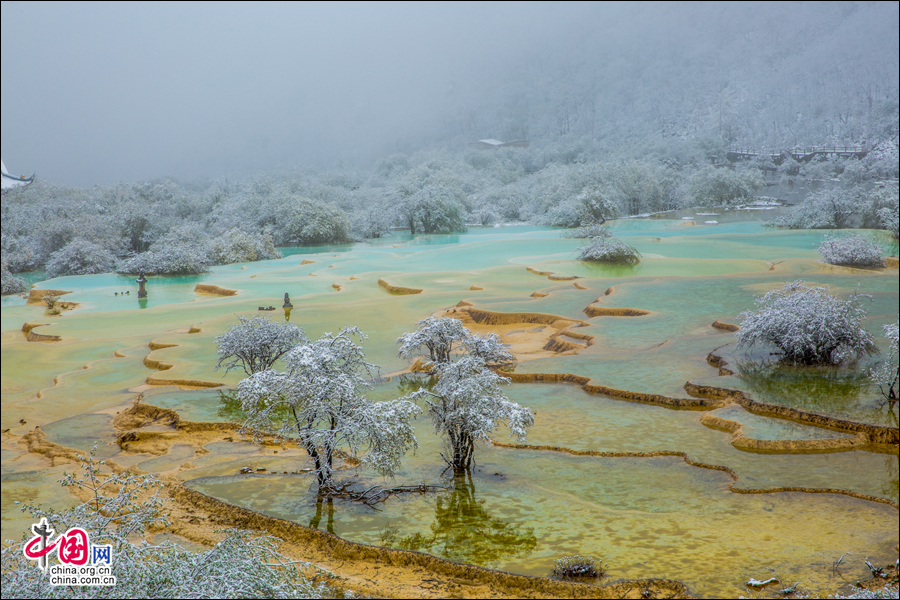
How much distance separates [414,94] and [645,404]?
7222 cm

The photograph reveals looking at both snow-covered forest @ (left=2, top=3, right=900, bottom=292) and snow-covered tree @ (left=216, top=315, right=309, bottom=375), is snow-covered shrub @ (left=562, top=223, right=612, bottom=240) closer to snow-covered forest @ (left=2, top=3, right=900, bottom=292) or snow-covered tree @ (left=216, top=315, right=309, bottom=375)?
snow-covered forest @ (left=2, top=3, right=900, bottom=292)

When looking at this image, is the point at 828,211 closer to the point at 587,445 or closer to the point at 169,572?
the point at 587,445

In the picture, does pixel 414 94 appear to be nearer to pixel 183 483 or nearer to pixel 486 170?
pixel 486 170

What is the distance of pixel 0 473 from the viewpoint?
7453 millimetres

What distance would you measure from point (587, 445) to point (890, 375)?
163 inches

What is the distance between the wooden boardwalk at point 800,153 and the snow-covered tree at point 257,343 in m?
40.6

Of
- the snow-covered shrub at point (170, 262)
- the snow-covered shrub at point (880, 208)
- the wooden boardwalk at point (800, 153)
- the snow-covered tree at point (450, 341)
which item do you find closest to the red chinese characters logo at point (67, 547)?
the snow-covered tree at point (450, 341)

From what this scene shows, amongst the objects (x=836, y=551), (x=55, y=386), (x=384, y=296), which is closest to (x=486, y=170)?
(x=384, y=296)

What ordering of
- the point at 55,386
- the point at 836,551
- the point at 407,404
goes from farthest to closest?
the point at 55,386
the point at 407,404
the point at 836,551

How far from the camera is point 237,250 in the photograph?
2817 cm

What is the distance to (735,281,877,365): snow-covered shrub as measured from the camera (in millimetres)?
9312

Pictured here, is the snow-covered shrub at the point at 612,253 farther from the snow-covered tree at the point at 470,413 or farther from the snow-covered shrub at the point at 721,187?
the snow-covered shrub at the point at 721,187

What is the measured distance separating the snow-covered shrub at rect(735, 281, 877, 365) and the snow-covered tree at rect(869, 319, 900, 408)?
45cm

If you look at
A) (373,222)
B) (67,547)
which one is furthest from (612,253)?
(67,547)
